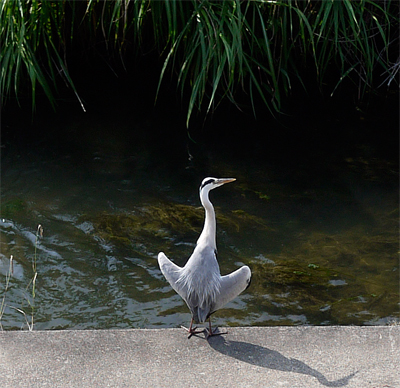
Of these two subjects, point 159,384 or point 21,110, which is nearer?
point 159,384

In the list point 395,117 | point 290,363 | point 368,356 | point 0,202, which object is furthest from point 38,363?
point 395,117

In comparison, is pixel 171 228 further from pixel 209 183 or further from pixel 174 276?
pixel 174 276

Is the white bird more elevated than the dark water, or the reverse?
the white bird

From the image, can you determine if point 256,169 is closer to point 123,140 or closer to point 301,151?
point 301,151

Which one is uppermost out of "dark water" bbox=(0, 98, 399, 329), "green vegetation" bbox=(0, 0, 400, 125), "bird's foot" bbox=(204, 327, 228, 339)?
"green vegetation" bbox=(0, 0, 400, 125)

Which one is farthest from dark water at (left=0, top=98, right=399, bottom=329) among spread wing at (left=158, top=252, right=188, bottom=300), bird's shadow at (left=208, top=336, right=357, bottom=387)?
bird's shadow at (left=208, top=336, right=357, bottom=387)

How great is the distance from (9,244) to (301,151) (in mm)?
3459

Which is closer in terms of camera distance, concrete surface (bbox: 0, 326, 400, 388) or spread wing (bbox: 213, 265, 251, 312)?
concrete surface (bbox: 0, 326, 400, 388)

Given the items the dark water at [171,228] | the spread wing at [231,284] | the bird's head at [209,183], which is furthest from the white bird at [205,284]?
the dark water at [171,228]

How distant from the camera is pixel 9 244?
183 inches

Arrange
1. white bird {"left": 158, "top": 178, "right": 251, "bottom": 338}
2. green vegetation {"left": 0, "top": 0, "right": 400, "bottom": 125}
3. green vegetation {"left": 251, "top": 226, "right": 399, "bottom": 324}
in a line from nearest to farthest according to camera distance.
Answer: white bird {"left": 158, "top": 178, "right": 251, "bottom": 338}
green vegetation {"left": 251, "top": 226, "right": 399, "bottom": 324}
green vegetation {"left": 0, "top": 0, "right": 400, "bottom": 125}

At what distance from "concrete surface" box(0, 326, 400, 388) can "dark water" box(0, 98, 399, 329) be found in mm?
705

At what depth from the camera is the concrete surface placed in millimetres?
2621

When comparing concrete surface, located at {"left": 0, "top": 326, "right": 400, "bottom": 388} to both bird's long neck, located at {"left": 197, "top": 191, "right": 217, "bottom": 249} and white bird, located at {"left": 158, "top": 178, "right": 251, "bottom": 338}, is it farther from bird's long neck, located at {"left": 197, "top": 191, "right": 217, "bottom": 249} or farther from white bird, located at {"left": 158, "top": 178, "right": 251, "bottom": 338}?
bird's long neck, located at {"left": 197, "top": 191, "right": 217, "bottom": 249}
